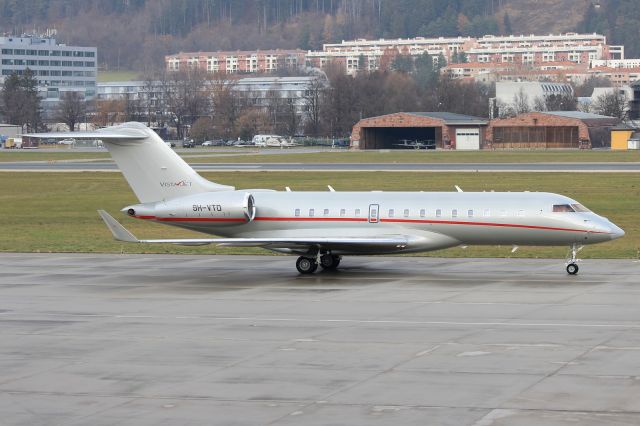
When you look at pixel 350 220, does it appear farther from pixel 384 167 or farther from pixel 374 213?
pixel 384 167

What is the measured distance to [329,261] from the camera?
124ft

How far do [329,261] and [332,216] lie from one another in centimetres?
176

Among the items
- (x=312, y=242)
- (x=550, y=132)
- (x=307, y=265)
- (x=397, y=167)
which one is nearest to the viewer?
(x=312, y=242)

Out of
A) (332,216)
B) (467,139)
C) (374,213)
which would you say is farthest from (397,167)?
(374,213)


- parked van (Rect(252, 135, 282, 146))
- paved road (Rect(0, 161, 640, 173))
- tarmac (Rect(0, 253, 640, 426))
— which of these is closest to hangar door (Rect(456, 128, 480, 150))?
parked van (Rect(252, 135, 282, 146))

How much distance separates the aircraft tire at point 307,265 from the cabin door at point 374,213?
2.23 meters

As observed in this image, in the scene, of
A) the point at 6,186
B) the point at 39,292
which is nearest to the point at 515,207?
the point at 39,292

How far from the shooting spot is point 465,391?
66.0ft

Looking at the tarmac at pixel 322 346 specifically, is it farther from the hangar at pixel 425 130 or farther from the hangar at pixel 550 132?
the hangar at pixel 425 130

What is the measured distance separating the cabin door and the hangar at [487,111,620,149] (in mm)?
115026

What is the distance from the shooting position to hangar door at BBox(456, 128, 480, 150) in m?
152

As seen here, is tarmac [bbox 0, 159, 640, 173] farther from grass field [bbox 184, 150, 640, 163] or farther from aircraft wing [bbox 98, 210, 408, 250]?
aircraft wing [bbox 98, 210, 408, 250]

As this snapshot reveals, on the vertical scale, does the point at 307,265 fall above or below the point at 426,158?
above

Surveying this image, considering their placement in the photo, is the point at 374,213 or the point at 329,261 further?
the point at 329,261
